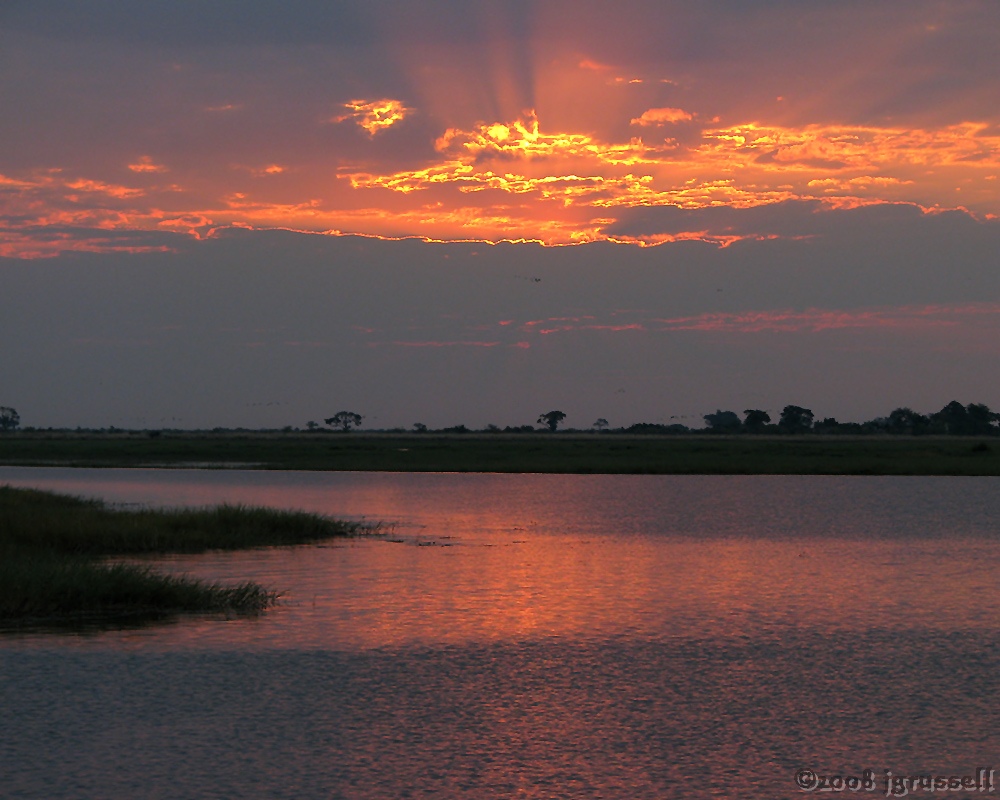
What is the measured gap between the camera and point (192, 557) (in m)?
30.6

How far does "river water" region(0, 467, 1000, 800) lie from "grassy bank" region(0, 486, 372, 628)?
141 cm

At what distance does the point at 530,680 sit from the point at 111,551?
18024mm

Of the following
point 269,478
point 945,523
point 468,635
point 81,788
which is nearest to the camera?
point 81,788

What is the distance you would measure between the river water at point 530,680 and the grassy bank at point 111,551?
4.62ft

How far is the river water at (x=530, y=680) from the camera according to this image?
12.1 metres

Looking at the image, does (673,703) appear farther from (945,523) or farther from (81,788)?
(945,523)

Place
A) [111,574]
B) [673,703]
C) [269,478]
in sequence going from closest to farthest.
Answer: [673,703]
[111,574]
[269,478]

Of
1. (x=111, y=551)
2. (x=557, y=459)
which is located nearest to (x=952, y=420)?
(x=557, y=459)

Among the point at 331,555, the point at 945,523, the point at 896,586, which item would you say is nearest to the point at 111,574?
the point at 331,555

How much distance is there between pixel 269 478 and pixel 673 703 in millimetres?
61715

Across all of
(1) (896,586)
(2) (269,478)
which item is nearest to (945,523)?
(1) (896,586)

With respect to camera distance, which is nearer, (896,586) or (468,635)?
(468,635)

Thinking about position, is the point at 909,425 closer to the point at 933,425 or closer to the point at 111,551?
the point at 933,425

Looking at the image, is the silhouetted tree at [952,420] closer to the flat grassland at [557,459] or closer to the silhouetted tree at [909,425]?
the silhouetted tree at [909,425]
